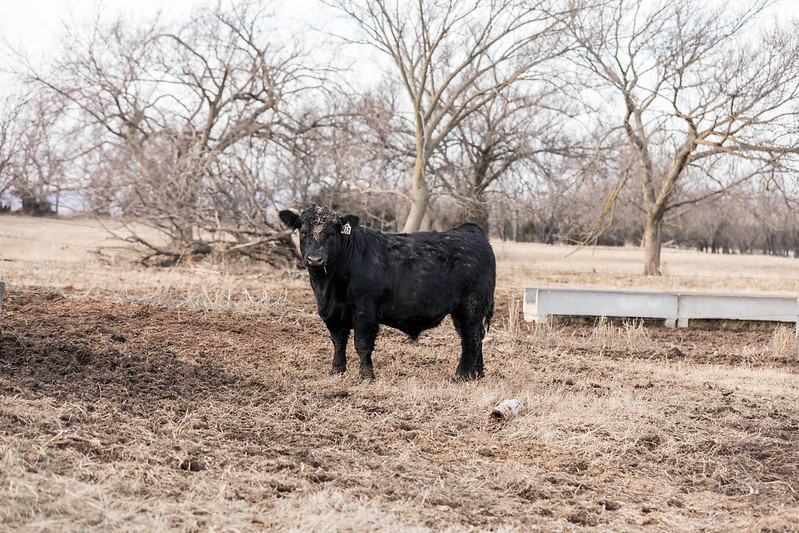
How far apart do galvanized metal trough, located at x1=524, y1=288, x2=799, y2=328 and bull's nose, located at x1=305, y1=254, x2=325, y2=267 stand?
625cm

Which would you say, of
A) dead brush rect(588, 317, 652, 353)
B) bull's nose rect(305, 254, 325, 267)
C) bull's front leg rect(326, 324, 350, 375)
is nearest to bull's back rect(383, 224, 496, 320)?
bull's front leg rect(326, 324, 350, 375)

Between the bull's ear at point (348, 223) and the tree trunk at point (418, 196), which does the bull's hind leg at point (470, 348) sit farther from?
the tree trunk at point (418, 196)

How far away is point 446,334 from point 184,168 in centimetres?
899

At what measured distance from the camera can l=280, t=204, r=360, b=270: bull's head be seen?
6.63m

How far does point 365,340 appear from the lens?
23.2 ft

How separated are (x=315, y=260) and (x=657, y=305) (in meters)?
7.87

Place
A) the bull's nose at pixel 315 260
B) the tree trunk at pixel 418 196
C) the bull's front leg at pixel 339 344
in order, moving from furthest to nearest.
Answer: the tree trunk at pixel 418 196 < the bull's front leg at pixel 339 344 < the bull's nose at pixel 315 260

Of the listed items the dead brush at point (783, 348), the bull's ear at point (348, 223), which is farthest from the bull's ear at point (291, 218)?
the dead brush at point (783, 348)

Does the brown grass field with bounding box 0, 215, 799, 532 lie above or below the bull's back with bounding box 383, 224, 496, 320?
below

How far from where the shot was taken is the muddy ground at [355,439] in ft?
12.1

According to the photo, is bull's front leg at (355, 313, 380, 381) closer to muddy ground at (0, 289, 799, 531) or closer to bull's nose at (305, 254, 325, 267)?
muddy ground at (0, 289, 799, 531)

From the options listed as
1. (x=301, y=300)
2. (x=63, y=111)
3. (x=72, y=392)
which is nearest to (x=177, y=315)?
(x=301, y=300)

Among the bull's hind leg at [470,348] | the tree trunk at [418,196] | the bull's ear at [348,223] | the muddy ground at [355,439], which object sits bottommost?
the muddy ground at [355,439]

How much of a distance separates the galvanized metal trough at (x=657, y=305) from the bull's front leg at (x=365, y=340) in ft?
18.1
